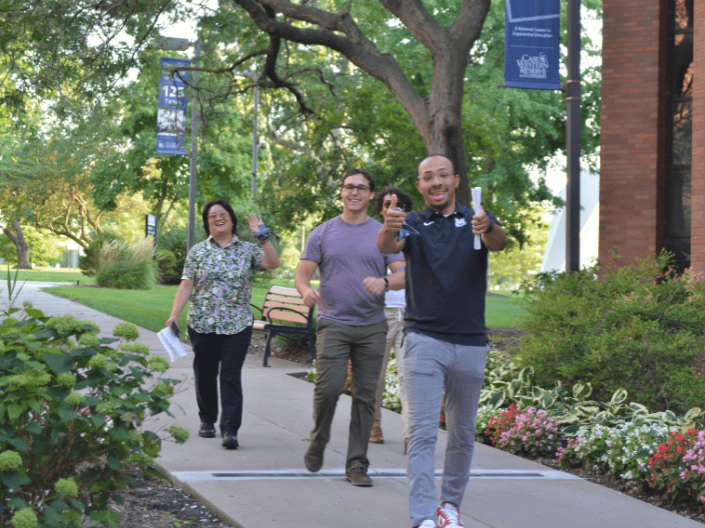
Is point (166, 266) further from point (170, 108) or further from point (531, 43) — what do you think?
point (531, 43)

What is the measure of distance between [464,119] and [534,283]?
4.98 meters

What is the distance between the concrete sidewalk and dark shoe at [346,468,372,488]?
5cm

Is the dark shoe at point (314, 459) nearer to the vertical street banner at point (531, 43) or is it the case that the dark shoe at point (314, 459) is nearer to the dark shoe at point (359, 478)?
the dark shoe at point (359, 478)

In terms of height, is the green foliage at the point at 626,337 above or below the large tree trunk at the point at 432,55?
below

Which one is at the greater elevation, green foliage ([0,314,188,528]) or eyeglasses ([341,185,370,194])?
eyeglasses ([341,185,370,194])

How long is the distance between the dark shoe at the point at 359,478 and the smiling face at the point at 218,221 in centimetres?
221

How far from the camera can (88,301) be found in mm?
19703

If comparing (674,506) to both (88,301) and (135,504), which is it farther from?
(88,301)

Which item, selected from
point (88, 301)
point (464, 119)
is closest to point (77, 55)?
point (464, 119)

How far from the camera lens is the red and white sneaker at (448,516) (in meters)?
4.21

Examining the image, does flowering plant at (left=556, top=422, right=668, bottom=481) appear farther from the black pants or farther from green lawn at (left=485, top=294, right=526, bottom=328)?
green lawn at (left=485, top=294, right=526, bottom=328)

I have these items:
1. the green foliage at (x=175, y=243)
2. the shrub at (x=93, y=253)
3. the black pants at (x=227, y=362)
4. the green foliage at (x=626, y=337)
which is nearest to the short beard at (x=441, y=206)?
the black pants at (x=227, y=362)

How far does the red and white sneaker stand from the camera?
13.8 ft

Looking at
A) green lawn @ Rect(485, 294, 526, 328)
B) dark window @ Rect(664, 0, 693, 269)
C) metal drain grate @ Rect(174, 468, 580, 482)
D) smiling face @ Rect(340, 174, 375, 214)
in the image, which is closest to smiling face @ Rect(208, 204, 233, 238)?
smiling face @ Rect(340, 174, 375, 214)
